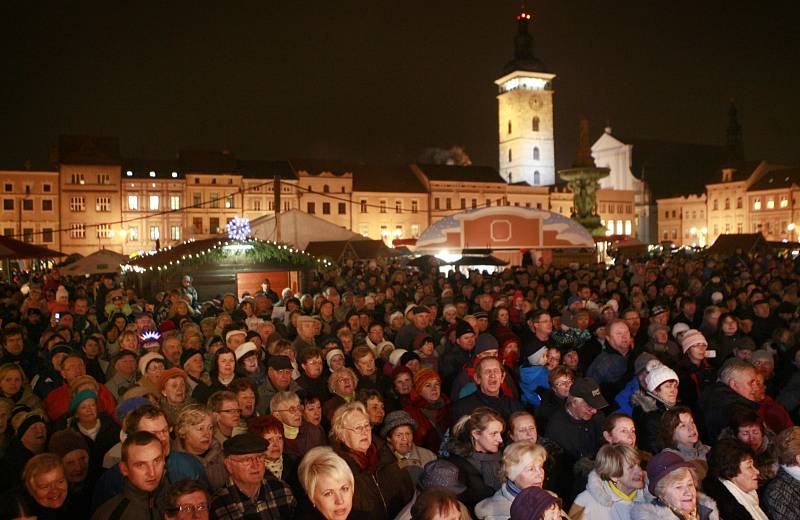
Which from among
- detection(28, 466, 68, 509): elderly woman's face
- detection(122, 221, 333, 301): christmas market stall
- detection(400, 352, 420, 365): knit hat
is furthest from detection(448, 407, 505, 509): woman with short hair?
detection(122, 221, 333, 301): christmas market stall

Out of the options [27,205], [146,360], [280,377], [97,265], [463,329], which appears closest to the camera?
[280,377]

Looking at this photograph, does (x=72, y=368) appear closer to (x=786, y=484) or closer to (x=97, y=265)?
(x=786, y=484)

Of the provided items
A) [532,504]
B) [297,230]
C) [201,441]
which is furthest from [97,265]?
[532,504]

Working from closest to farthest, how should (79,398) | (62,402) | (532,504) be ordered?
(532,504), (79,398), (62,402)

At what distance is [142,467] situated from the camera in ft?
11.8

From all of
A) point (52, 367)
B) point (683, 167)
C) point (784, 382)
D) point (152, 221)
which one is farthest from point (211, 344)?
point (683, 167)

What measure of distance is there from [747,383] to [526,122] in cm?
7580

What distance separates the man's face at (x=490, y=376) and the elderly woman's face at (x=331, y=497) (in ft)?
7.39

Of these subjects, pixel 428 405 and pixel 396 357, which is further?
pixel 396 357

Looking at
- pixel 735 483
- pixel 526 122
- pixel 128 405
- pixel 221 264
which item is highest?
pixel 526 122

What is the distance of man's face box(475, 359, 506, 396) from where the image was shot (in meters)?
5.39

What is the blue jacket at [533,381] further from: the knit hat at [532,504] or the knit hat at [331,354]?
the knit hat at [532,504]

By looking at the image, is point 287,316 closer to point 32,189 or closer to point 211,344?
point 211,344

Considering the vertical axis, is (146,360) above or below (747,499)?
above
